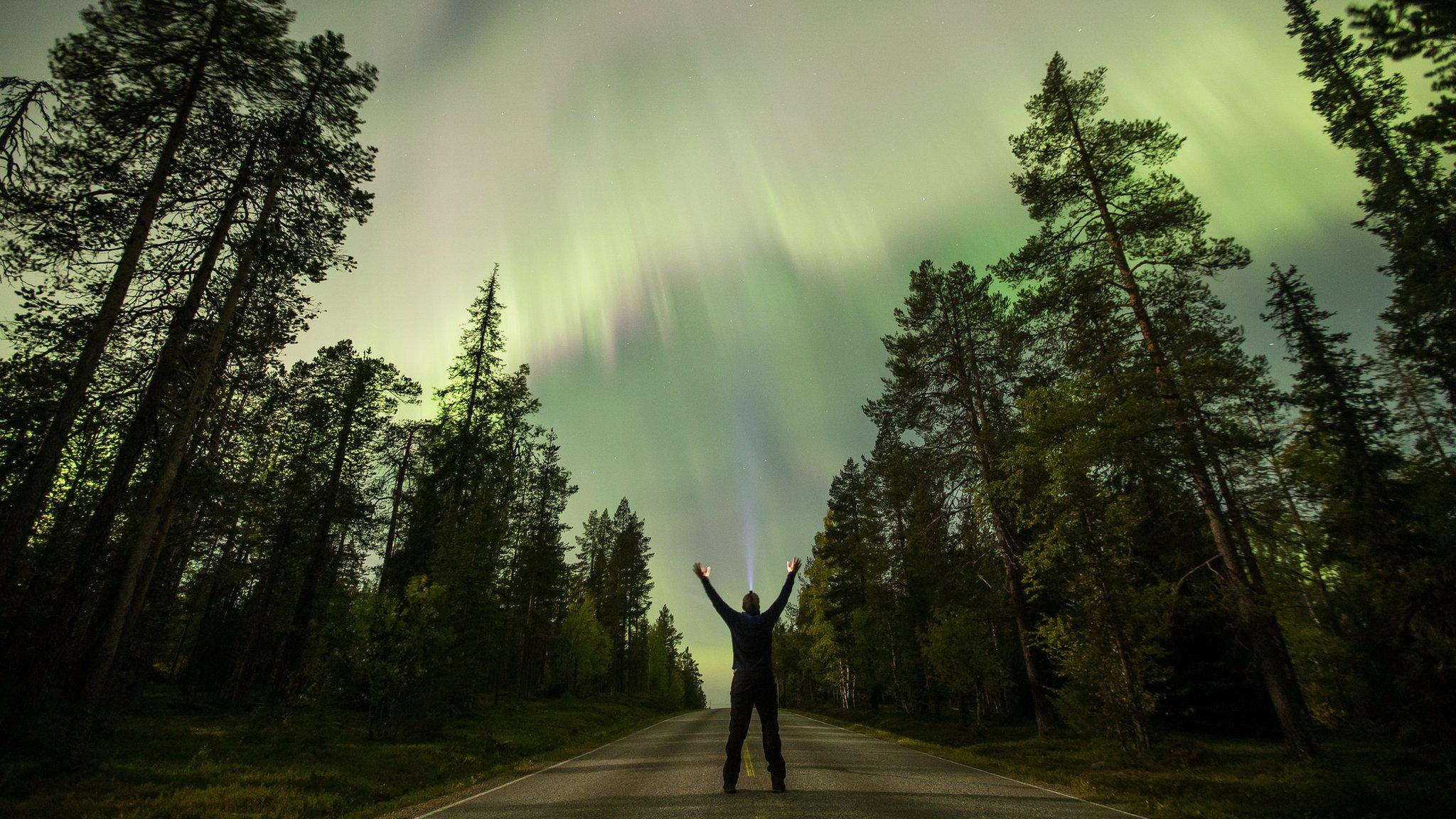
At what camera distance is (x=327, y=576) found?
30609mm

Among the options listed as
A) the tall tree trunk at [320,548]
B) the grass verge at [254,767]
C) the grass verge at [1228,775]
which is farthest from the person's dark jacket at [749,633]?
the tall tree trunk at [320,548]

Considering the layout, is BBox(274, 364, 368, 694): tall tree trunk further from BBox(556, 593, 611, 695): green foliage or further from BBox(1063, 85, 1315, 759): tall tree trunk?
BBox(1063, 85, 1315, 759): tall tree trunk

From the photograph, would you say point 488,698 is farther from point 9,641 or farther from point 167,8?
point 167,8

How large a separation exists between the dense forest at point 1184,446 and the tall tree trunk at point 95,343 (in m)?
20.6

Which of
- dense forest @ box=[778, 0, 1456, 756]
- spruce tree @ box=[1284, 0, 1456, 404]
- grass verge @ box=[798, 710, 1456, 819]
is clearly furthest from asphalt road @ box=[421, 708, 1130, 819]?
spruce tree @ box=[1284, 0, 1456, 404]

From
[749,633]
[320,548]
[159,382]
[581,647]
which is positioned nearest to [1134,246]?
[749,633]

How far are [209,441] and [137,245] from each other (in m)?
4.32

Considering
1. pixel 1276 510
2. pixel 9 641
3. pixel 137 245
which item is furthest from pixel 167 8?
pixel 1276 510

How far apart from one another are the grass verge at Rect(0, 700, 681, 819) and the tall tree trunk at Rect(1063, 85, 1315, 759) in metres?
17.0

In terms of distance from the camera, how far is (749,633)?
696cm

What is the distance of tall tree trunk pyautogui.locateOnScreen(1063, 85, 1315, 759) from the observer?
12.3 m

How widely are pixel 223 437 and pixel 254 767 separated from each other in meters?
12.9

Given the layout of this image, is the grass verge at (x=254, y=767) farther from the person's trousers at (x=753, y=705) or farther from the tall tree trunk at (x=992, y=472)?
the tall tree trunk at (x=992, y=472)

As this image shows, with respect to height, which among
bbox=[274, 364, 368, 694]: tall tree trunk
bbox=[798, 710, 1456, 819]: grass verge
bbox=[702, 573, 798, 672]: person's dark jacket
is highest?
bbox=[274, 364, 368, 694]: tall tree trunk
